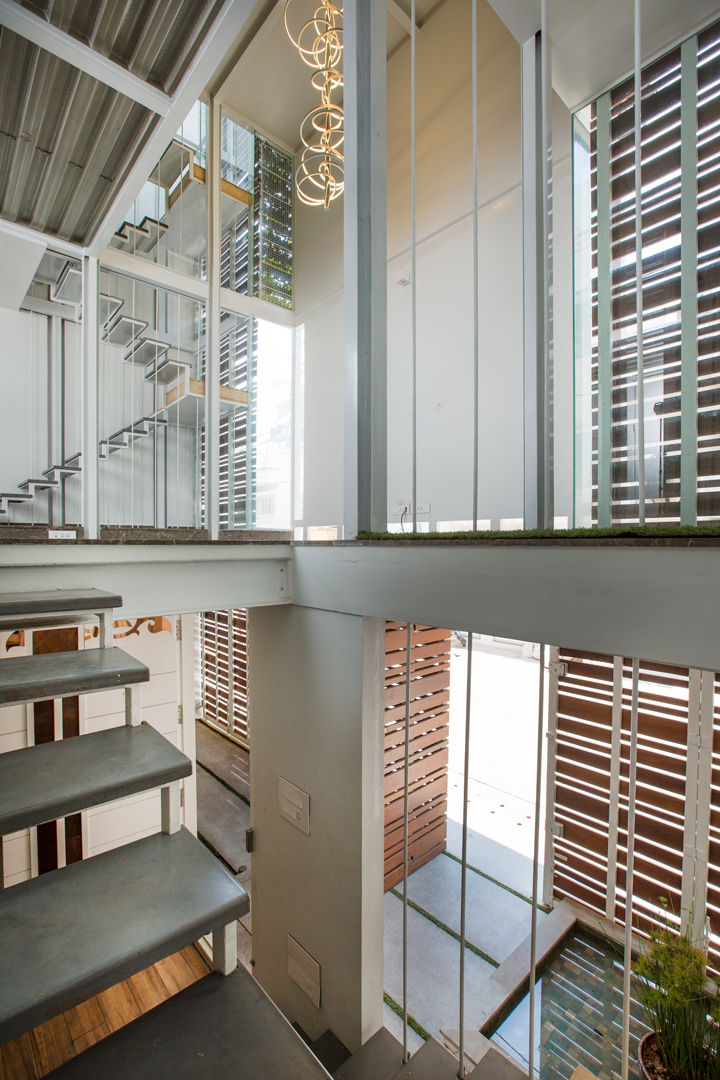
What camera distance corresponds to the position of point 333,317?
4.50 metres

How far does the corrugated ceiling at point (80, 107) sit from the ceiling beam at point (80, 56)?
34mm

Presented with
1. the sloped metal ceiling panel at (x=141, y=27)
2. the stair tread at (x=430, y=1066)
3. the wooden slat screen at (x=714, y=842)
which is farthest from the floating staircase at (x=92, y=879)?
the wooden slat screen at (x=714, y=842)

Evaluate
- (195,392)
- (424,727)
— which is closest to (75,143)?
(195,392)

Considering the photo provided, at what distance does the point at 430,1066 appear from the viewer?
61.0 inches

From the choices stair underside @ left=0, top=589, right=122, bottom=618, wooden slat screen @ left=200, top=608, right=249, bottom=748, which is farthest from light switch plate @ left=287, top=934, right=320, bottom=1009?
wooden slat screen @ left=200, top=608, right=249, bottom=748

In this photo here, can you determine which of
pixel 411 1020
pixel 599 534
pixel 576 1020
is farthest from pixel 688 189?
pixel 411 1020

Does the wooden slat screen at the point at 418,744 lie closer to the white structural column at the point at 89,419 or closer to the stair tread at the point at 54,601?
the white structural column at the point at 89,419

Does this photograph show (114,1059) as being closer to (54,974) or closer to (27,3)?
(54,974)

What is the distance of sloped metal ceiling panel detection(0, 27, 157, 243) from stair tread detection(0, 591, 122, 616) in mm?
1937

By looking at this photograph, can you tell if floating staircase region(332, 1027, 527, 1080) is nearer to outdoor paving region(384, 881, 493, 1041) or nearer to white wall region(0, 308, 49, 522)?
outdoor paving region(384, 881, 493, 1041)

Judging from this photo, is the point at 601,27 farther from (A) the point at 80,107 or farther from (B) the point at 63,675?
(B) the point at 63,675

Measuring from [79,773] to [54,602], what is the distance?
1.58 ft

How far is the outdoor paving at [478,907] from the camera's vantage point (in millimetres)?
2789

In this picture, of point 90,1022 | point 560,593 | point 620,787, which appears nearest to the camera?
Answer: point 560,593
